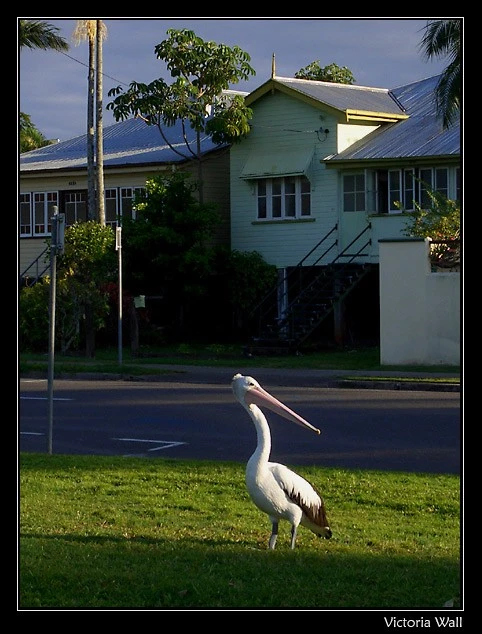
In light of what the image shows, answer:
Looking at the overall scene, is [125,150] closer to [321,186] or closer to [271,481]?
[321,186]

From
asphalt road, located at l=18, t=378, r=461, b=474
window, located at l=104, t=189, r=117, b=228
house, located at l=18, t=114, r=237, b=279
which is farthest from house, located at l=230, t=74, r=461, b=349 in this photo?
asphalt road, located at l=18, t=378, r=461, b=474

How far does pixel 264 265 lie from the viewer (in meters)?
34.1

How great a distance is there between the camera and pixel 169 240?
31.7m

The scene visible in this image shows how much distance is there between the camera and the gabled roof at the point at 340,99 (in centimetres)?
3334

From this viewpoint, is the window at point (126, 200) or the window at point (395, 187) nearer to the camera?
the window at point (395, 187)

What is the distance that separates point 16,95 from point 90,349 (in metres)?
23.8

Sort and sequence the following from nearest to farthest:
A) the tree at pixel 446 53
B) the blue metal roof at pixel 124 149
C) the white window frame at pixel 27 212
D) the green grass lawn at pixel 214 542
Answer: the green grass lawn at pixel 214 542
the tree at pixel 446 53
the blue metal roof at pixel 124 149
the white window frame at pixel 27 212

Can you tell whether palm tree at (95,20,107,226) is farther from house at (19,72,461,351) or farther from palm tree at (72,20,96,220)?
house at (19,72,461,351)

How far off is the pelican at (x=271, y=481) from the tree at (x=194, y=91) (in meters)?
26.5

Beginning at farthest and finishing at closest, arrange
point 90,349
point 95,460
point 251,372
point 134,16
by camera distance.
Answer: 1. point 90,349
2. point 251,372
3. point 95,460
4. point 134,16

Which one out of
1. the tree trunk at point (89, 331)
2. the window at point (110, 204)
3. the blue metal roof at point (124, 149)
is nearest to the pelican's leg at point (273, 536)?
the tree trunk at point (89, 331)

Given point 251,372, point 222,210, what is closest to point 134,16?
point 251,372

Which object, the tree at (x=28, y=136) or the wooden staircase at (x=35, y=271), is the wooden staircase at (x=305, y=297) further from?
the tree at (x=28, y=136)
